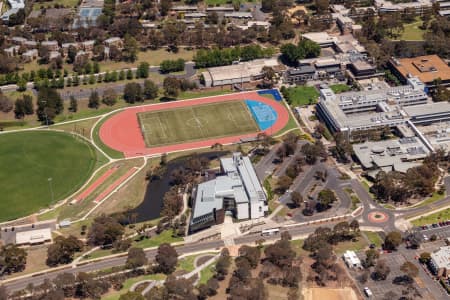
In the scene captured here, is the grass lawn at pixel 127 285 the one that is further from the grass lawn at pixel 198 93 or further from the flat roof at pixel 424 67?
the flat roof at pixel 424 67

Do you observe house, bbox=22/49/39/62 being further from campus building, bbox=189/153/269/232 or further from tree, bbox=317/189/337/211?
tree, bbox=317/189/337/211

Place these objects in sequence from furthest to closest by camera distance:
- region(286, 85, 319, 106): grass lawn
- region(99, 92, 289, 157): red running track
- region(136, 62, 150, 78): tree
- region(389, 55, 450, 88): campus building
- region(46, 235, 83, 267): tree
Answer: region(136, 62, 150, 78): tree
region(389, 55, 450, 88): campus building
region(286, 85, 319, 106): grass lawn
region(99, 92, 289, 157): red running track
region(46, 235, 83, 267): tree

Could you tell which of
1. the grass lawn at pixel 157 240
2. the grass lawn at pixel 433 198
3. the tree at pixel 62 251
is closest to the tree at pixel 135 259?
the grass lawn at pixel 157 240

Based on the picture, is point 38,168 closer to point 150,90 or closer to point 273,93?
point 150,90

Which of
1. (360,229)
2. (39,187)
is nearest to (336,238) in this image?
(360,229)

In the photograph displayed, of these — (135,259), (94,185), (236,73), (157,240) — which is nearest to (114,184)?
(94,185)

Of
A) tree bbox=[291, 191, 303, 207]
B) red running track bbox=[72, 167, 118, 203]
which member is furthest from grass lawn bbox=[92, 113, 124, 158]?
tree bbox=[291, 191, 303, 207]

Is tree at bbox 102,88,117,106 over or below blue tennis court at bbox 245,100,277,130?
over
